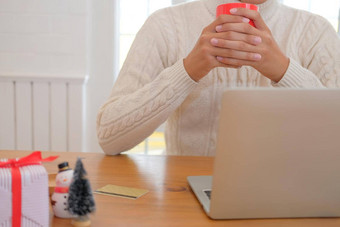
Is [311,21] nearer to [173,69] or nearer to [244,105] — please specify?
[173,69]

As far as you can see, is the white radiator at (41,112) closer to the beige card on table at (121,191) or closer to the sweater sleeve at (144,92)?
the sweater sleeve at (144,92)

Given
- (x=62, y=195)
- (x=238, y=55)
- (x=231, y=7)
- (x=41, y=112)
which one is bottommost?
(x=41, y=112)

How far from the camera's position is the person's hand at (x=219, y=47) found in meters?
0.88

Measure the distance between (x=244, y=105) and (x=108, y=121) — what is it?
1.93 feet

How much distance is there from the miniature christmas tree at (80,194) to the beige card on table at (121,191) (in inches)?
6.5

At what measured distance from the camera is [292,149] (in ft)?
1.79

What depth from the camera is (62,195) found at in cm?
58

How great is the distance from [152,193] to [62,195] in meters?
0.19

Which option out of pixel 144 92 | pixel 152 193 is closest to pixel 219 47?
pixel 144 92

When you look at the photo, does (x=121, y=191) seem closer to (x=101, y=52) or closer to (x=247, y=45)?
(x=247, y=45)

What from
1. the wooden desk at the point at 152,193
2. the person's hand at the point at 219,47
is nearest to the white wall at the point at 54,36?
the wooden desk at the point at 152,193

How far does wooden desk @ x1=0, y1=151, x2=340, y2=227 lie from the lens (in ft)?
1.96

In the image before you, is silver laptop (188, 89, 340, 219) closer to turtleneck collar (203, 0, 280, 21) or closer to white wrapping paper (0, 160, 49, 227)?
white wrapping paper (0, 160, 49, 227)

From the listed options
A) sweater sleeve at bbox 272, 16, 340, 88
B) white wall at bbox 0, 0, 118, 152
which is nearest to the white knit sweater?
sweater sleeve at bbox 272, 16, 340, 88
